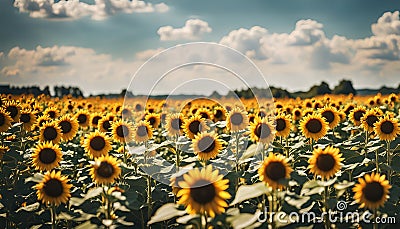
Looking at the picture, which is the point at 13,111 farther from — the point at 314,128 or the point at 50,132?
the point at 314,128

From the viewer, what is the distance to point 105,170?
4656 millimetres

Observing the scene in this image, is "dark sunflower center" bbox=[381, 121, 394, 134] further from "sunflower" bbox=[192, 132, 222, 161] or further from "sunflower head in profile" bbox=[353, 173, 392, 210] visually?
"sunflower head in profile" bbox=[353, 173, 392, 210]

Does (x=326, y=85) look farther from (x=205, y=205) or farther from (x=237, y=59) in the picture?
(x=205, y=205)

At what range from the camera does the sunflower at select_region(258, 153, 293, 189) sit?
4.10 meters

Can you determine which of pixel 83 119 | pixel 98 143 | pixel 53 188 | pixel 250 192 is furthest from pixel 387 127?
pixel 83 119

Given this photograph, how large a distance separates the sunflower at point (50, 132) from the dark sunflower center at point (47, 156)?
4.02ft

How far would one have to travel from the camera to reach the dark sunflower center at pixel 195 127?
669 centimetres

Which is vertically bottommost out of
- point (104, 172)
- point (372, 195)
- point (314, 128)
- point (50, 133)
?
point (372, 195)

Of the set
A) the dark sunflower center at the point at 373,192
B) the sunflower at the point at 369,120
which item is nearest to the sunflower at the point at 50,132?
the sunflower at the point at 369,120

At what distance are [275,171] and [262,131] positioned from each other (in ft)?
6.26

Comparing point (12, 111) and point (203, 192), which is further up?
point (12, 111)

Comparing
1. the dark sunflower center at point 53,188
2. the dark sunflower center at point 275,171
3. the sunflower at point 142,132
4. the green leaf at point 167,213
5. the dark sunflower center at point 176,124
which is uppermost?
the dark sunflower center at point 176,124

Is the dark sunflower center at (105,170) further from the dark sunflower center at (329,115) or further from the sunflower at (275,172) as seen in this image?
the dark sunflower center at (329,115)

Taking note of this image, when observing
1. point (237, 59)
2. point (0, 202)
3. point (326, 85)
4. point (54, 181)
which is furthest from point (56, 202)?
point (326, 85)
